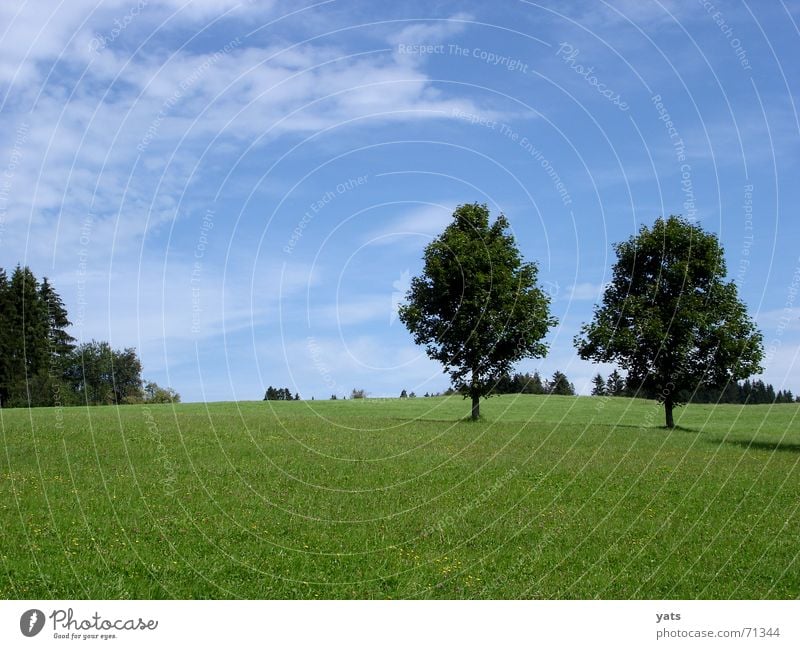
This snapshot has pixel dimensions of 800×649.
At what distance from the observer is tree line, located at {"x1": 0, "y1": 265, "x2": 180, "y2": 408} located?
8944cm

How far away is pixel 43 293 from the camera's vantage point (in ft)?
324

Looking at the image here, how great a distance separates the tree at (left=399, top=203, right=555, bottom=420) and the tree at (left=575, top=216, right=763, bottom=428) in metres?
5.47

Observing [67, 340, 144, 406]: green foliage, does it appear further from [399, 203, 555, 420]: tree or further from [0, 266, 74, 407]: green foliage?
[399, 203, 555, 420]: tree

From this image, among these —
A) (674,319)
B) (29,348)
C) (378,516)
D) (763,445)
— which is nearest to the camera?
(378,516)

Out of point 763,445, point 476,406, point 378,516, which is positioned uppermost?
point 476,406

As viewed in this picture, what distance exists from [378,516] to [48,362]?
8439 cm

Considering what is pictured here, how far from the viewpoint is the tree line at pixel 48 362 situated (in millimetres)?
89438

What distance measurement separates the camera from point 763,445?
4569cm

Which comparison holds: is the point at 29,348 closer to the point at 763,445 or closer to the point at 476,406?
the point at 476,406
